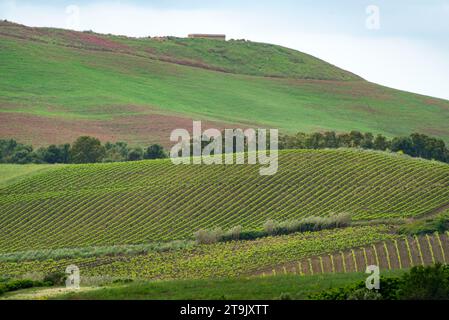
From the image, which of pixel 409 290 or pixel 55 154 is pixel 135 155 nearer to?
pixel 55 154

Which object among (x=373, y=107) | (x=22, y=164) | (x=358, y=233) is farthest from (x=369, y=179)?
(x=373, y=107)

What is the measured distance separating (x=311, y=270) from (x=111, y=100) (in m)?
77.7

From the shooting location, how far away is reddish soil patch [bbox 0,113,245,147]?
339ft

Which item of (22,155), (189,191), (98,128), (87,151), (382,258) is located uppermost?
(98,128)

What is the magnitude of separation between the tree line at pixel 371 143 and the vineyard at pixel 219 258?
3180 cm

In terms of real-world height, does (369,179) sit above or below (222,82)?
below

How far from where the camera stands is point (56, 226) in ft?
215

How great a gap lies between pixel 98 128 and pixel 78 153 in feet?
59.7

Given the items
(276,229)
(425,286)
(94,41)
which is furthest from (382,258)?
(94,41)

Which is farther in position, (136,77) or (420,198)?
(136,77)

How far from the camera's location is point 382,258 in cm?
5238

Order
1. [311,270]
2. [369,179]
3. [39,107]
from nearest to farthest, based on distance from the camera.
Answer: [311,270], [369,179], [39,107]
